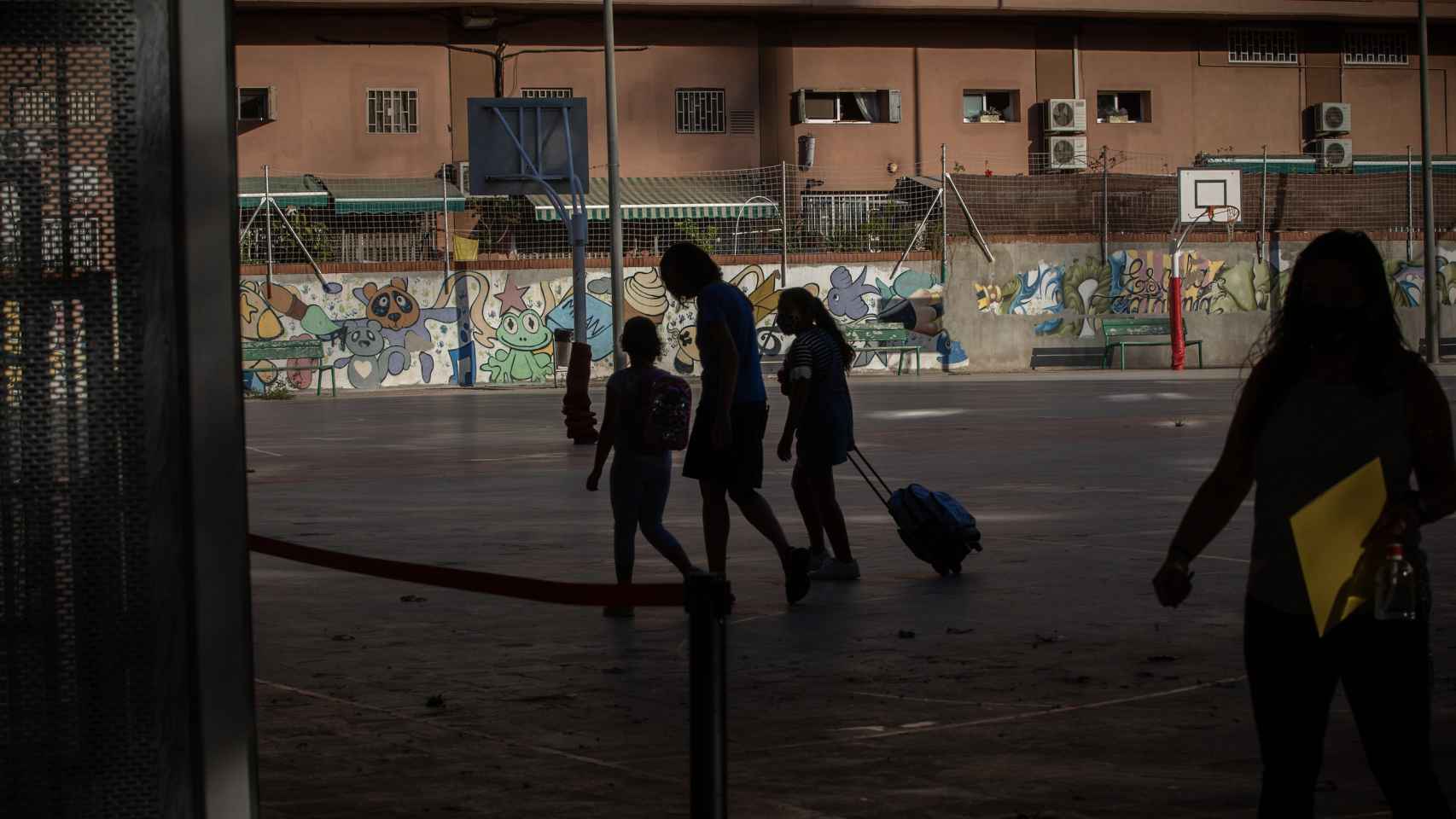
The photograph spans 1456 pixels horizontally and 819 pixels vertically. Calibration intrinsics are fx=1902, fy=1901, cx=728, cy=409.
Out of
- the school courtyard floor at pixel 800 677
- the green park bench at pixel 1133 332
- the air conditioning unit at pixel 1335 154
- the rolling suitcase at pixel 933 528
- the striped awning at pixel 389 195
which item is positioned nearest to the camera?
the school courtyard floor at pixel 800 677

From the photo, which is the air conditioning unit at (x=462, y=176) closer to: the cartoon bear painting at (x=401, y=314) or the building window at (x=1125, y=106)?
the cartoon bear painting at (x=401, y=314)

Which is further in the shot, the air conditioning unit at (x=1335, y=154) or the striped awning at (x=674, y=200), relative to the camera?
the air conditioning unit at (x=1335, y=154)

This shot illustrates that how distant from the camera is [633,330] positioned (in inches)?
324

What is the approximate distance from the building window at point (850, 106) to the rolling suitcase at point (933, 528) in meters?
36.2

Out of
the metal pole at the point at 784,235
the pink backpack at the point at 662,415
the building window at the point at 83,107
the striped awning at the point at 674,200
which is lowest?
the pink backpack at the point at 662,415

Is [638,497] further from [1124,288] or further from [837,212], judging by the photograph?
[1124,288]

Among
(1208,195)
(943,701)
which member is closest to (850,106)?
(1208,195)

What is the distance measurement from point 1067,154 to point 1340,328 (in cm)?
4139

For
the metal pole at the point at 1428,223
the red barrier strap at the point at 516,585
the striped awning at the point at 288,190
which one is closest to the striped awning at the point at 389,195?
the striped awning at the point at 288,190

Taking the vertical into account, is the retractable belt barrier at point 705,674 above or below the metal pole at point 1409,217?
below

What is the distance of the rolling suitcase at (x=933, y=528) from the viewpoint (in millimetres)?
9297

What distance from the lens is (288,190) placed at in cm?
4019

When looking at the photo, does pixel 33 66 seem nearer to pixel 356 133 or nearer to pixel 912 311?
pixel 912 311

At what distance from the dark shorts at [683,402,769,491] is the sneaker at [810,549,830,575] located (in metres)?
1.01
